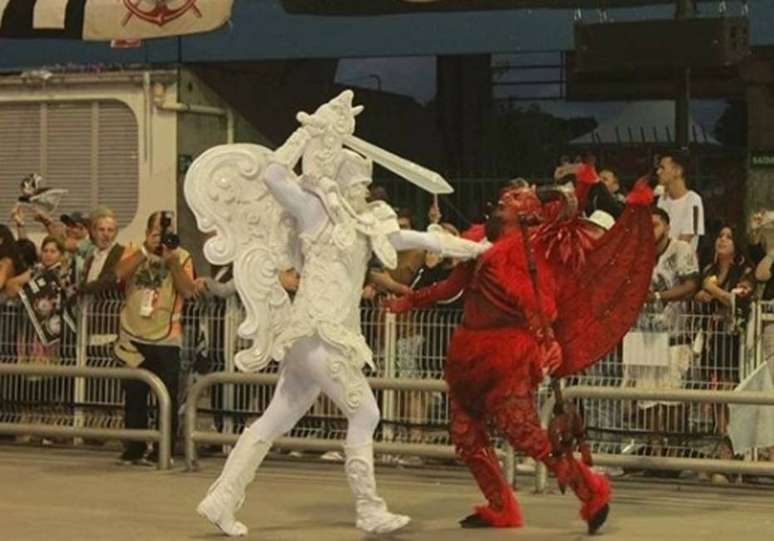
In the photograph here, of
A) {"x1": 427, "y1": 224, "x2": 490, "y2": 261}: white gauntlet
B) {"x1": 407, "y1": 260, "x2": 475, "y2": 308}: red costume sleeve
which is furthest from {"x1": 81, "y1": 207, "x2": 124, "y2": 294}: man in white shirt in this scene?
{"x1": 427, "y1": 224, "x2": 490, "y2": 261}: white gauntlet

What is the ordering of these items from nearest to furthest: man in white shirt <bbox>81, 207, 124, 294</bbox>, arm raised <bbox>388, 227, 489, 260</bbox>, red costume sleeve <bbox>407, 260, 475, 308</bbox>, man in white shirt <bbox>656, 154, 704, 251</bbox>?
arm raised <bbox>388, 227, 489, 260</bbox>
red costume sleeve <bbox>407, 260, 475, 308</bbox>
man in white shirt <bbox>656, 154, 704, 251</bbox>
man in white shirt <bbox>81, 207, 124, 294</bbox>

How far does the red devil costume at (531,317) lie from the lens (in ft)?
34.4

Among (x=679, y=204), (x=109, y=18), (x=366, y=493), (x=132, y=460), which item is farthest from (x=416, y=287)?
(x=109, y=18)

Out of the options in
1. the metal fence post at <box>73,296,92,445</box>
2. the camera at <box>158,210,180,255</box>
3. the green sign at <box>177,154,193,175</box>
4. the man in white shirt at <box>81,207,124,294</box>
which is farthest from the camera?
the green sign at <box>177,154,193,175</box>

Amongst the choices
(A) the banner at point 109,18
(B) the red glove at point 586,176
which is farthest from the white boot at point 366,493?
(A) the banner at point 109,18

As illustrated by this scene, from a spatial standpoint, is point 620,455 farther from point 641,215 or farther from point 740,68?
point 740,68

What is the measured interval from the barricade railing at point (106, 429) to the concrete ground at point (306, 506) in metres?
0.19

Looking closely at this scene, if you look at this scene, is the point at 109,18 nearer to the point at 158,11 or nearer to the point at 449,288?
the point at 158,11

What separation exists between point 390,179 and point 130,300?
4182 millimetres

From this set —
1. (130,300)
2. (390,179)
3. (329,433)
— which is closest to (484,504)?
(329,433)

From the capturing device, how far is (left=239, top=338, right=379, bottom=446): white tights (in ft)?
34.0

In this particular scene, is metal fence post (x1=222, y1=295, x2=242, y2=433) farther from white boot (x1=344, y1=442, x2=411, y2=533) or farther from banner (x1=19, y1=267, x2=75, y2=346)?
white boot (x1=344, y1=442, x2=411, y2=533)

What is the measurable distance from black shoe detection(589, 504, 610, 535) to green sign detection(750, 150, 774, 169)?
771 centimetres

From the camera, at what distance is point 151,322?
13961 mm
